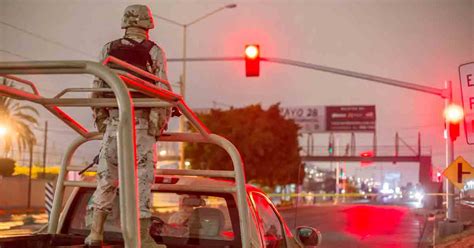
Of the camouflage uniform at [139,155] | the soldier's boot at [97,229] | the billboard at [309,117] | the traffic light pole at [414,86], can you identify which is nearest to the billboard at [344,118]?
the billboard at [309,117]

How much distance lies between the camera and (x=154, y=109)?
12.1 ft

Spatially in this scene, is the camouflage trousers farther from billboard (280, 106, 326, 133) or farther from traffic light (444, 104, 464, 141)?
billboard (280, 106, 326, 133)

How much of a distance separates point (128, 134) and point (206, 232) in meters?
2.12

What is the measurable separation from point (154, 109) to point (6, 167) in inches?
1706

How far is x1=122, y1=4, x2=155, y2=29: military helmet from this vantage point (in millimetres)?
3846

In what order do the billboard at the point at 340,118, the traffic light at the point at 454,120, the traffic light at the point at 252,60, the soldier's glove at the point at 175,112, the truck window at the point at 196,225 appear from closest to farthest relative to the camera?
the soldier's glove at the point at 175,112 < the truck window at the point at 196,225 < the traffic light at the point at 454,120 < the traffic light at the point at 252,60 < the billboard at the point at 340,118

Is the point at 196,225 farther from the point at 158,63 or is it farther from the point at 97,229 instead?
the point at 158,63

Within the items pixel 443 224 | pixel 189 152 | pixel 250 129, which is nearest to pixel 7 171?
pixel 189 152

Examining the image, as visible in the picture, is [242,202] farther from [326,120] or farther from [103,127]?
[326,120]

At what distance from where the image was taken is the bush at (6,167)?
4403 centimetres

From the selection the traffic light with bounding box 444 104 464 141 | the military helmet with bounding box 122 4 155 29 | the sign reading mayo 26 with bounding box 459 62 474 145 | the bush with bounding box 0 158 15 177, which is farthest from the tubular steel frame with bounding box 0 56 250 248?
the bush with bounding box 0 158 15 177

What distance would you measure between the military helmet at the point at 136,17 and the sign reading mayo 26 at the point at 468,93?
9.40m

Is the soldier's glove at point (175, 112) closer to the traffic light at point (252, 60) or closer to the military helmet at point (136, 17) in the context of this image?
the military helmet at point (136, 17)

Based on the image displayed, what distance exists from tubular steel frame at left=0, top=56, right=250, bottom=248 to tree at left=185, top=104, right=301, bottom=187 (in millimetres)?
40966
